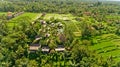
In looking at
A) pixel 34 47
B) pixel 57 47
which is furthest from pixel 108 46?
pixel 34 47

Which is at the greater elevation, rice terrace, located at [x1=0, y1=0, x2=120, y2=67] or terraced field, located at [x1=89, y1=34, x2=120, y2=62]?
rice terrace, located at [x1=0, y1=0, x2=120, y2=67]

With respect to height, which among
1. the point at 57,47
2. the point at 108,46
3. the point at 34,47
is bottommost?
the point at 108,46

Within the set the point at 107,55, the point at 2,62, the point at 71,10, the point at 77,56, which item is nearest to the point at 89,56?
the point at 77,56

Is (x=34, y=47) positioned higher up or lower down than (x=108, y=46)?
higher up

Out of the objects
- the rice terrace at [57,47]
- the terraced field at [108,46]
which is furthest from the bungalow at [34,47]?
the terraced field at [108,46]

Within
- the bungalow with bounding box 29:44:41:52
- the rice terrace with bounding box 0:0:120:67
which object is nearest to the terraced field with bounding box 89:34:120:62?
the rice terrace with bounding box 0:0:120:67

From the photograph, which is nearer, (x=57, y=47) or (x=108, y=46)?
(x=57, y=47)

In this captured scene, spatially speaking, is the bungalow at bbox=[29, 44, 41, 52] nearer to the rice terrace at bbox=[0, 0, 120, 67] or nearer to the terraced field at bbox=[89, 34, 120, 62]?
the rice terrace at bbox=[0, 0, 120, 67]

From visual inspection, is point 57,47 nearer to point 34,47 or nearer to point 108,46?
point 34,47

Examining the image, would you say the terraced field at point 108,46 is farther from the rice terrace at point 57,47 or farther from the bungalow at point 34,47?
→ the bungalow at point 34,47
